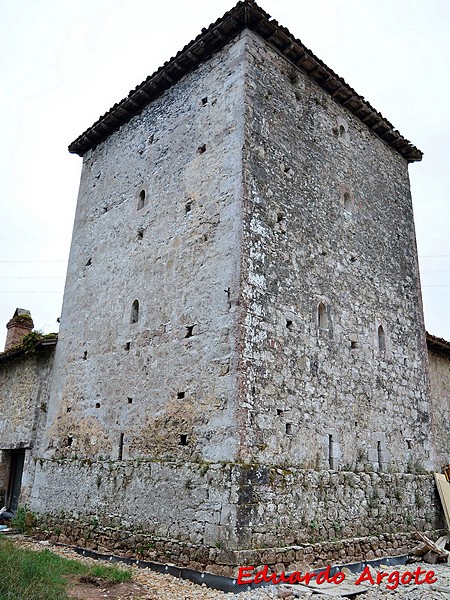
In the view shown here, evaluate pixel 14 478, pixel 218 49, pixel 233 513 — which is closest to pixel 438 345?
pixel 233 513

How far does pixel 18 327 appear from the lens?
16.0 metres

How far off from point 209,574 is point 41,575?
7.32ft

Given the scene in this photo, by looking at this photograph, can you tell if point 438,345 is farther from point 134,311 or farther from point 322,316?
point 134,311

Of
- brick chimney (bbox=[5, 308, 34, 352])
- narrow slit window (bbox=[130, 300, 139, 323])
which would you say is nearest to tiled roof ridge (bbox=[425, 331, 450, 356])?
narrow slit window (bbox=[130, 300, 139, 323])

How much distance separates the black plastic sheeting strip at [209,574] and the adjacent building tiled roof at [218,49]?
9455 millimetres

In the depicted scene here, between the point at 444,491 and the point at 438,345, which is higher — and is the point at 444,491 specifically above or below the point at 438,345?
below

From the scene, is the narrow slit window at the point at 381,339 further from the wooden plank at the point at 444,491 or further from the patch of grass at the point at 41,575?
the patch of grass at the point at 41,575

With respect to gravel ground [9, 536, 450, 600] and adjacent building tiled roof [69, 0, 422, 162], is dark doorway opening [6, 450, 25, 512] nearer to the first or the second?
gravel ground [9, 536, 450, 600]

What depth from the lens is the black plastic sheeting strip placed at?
7125mm

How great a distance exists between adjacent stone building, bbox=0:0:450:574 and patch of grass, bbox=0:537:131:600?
101 cm

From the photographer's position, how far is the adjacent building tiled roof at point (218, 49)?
10.4 meters

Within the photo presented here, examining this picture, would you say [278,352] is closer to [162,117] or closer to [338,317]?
[338,317]

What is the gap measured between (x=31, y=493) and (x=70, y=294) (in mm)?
4579

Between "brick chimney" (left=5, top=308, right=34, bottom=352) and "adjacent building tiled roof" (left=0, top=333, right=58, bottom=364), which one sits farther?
"brick chimney" (left=5, top=308, right=34, bottom=352)
